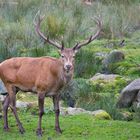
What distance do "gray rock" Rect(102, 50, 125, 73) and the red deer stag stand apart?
257 inches

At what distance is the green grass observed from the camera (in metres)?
10.9

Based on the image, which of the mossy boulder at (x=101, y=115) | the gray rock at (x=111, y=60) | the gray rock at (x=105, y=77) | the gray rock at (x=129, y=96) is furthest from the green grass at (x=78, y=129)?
the gray rock at (x=111, y=60)

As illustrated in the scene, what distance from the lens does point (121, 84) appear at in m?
15.9

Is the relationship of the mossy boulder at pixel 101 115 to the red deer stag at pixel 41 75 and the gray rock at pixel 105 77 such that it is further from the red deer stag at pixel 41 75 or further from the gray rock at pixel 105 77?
the gray rock at pixel 105 77

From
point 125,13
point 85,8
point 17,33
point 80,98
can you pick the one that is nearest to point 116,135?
point 80,98

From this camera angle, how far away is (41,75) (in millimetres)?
11016

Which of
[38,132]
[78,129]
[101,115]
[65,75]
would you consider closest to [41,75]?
[65,75]

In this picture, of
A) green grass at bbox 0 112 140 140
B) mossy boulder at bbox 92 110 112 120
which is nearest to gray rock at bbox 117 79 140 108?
mossy boulder at bbox 92 110 112 120

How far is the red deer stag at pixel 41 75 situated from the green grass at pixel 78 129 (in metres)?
0.21

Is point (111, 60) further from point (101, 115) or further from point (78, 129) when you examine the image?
point (78, 129)

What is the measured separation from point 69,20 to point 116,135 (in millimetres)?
11189

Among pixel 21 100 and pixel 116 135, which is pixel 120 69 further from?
pixel 116 135

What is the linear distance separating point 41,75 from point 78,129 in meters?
1.33

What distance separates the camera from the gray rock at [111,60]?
17652 mm
